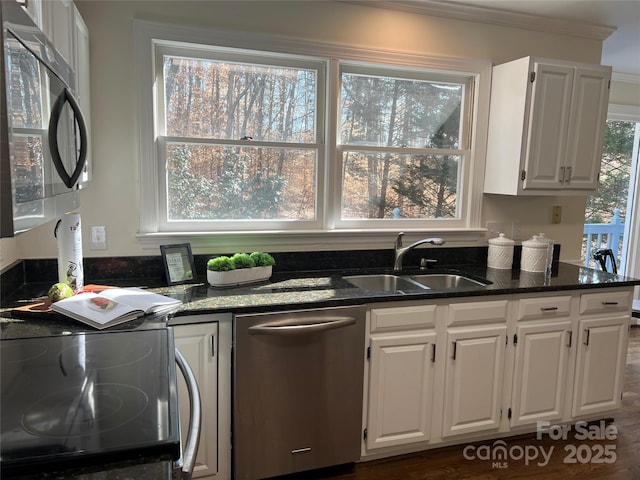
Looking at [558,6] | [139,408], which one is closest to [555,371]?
[558,6]

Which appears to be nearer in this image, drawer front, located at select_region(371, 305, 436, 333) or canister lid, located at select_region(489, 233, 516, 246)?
drawer front, located at select_region(371, 305, 436, 333)

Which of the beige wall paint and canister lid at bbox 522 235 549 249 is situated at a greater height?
the beige wall paint

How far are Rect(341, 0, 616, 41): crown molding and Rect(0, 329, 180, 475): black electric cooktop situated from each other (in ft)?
7.35

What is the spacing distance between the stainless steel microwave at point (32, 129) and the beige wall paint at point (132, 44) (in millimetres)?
997

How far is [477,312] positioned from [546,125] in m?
1.24

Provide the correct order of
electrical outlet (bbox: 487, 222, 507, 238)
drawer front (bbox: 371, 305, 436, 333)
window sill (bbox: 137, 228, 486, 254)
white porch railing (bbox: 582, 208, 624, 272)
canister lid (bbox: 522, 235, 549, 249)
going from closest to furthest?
1. drawer front (bbox: 371, 305, 436, 333)
2. window sill (bbox: 137, 228, 486, 254)
3. canister lid (bbox: 522, 235, 549, 249)
4. electrical outlet (bbox: 487, 222, 507, 238)
5. white porch railing (bbox: 582, 208, 624, 272)

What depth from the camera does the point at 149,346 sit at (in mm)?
1368

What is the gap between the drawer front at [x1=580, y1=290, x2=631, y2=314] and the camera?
8.50 feet

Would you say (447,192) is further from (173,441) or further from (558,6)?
(173,441)

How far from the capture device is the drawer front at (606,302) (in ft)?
8.50

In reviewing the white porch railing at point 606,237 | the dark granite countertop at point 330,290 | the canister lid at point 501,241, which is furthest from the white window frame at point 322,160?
the white porch railing at point 606,237

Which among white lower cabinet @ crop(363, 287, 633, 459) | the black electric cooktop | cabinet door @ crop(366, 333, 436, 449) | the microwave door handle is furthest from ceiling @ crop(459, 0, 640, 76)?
the black electric cooktop

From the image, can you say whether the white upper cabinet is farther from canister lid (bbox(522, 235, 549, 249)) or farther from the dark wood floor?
the dark wood floor

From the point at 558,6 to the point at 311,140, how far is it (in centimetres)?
166
